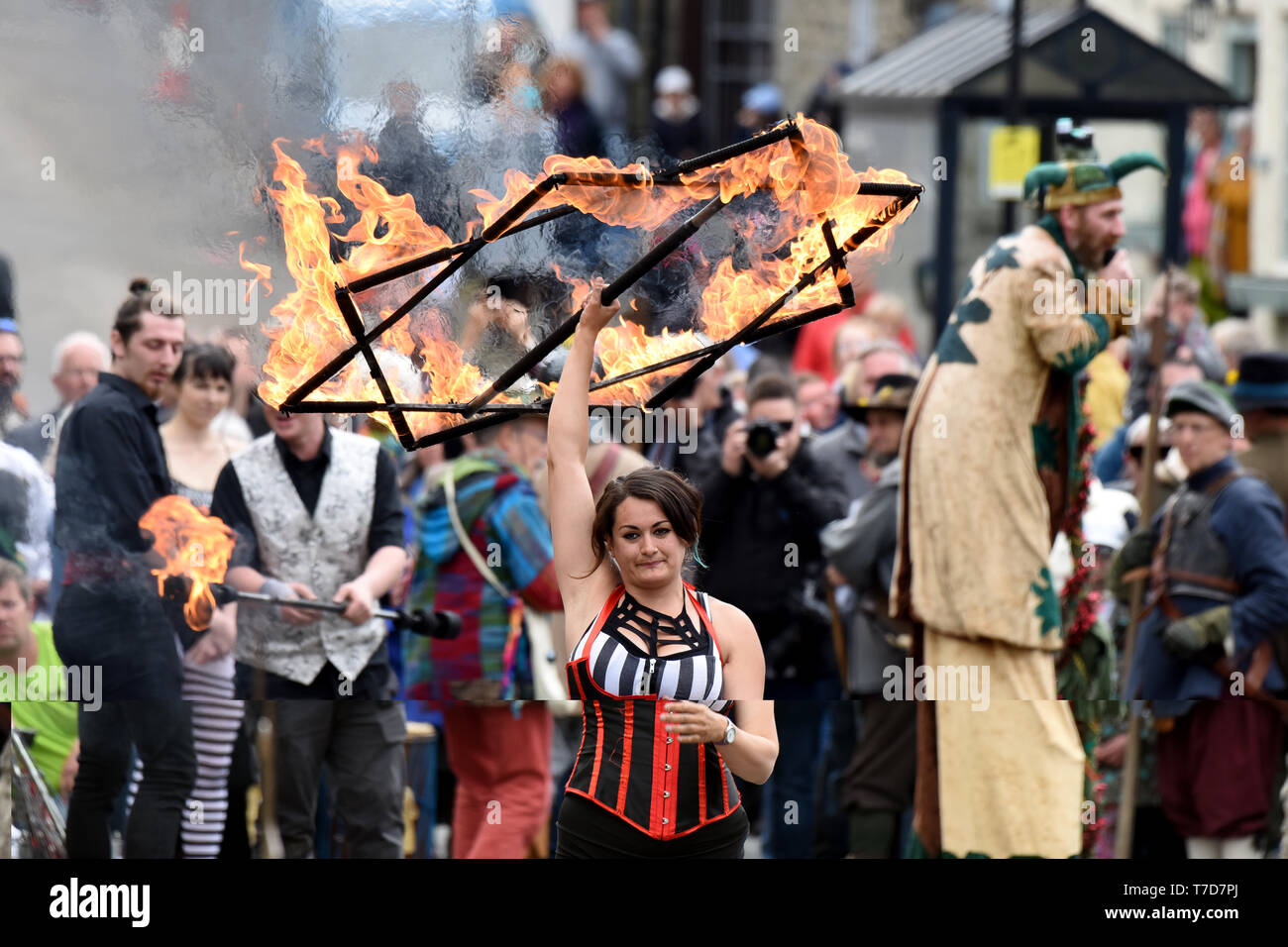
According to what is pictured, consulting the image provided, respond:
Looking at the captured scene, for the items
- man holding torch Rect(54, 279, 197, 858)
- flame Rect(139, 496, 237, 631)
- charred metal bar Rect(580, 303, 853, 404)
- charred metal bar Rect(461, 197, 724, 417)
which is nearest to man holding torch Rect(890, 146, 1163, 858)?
charred metal bar Rect(580, 303, 853, 404)

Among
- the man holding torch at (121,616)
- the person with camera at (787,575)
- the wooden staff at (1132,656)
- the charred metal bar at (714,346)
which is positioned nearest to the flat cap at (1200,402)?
the wooden staff at (1132,656)

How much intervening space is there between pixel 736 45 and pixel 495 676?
14.8 m

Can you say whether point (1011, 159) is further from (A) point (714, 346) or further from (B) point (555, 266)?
(A) point (714, 346)

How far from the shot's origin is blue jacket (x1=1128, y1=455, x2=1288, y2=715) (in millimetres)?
6121

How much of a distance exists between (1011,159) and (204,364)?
4.79 meters

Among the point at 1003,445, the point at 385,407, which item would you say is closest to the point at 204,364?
the point at 385,407

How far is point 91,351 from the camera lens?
5.80 m

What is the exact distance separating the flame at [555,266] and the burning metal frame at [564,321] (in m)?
0.03

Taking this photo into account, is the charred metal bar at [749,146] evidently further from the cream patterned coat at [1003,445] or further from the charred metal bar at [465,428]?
the cream patterned coat at [1003,445]

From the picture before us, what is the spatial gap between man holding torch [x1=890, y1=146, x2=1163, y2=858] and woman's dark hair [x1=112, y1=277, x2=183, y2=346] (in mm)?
2292

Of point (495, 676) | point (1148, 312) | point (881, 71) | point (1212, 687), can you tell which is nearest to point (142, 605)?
point (495, 676)

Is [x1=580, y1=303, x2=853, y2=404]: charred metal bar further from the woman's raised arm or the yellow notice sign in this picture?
the yellow notice sign

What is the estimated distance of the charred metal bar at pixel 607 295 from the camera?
14.7 ft

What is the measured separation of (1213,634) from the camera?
20.4 ft
